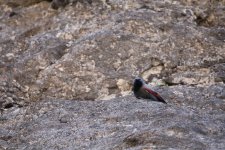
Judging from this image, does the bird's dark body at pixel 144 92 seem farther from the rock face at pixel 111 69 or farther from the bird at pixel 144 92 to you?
the rock face at pixel 111 69

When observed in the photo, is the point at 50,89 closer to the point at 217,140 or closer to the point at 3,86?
the point at 3,86

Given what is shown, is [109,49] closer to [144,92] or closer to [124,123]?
[144,92]

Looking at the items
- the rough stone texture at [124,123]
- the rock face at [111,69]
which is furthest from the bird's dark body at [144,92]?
the rock face at [111,69]

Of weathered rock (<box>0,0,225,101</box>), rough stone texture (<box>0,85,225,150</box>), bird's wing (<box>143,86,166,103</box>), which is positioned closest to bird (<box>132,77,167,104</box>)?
bird's wing (<box>143,86,166,103</box>)

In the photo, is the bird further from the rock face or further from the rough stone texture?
the rock face

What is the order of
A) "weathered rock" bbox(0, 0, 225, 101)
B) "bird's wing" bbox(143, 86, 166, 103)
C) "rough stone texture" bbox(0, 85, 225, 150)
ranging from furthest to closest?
"weathered rock" bbox(0, 0, 225, 101), "bird's wing" bbox(143, 86, 166, 103), "rough stone texture" bbox(0, 85, 225, 150)

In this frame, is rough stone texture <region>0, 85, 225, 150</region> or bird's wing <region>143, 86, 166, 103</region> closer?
rough stone texture <region>0, 85, 225, 150</region>

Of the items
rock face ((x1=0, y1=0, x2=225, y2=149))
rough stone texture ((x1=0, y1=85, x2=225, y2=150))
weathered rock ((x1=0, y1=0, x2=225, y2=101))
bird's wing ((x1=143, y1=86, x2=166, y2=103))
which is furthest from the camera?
weathered rock ((x1=0, y1=0, x2=225, y2=101))

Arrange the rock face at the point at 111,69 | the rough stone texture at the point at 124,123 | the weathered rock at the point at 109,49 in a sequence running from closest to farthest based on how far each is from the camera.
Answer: the rough stone texture at the point at 124,123, the rock face at the point at 111,69, the weathered rock at the point at 109,49
